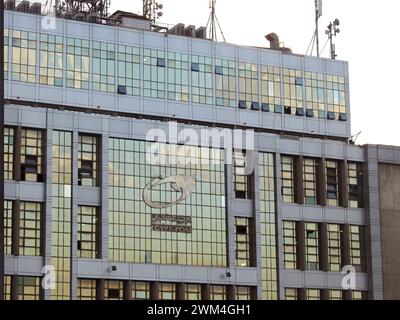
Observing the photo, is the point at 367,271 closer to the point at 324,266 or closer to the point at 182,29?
the point at 324,266

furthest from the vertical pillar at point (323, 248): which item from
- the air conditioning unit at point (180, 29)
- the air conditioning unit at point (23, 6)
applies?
the air conditioning unit at point (23, 6)

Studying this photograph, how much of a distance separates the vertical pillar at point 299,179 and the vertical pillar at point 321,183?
7.03 ft

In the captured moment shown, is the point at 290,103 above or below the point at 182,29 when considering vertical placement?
below

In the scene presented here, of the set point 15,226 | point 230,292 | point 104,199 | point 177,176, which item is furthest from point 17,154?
point 230,292

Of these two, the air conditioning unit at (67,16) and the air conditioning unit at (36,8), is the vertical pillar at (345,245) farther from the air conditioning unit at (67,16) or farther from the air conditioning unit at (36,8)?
the air conditioning unit at (36,8)

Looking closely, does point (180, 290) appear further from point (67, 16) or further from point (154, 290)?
point (67, 16)

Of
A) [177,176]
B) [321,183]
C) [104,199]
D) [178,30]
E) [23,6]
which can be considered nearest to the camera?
[104,199]

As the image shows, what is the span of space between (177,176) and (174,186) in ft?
3.52

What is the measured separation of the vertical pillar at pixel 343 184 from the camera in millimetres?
107750

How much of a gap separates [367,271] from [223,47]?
29220 millimetres

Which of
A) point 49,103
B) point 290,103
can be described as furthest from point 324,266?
point 49,103

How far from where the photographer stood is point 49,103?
3986 inches

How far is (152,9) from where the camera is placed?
11288 centimetres
